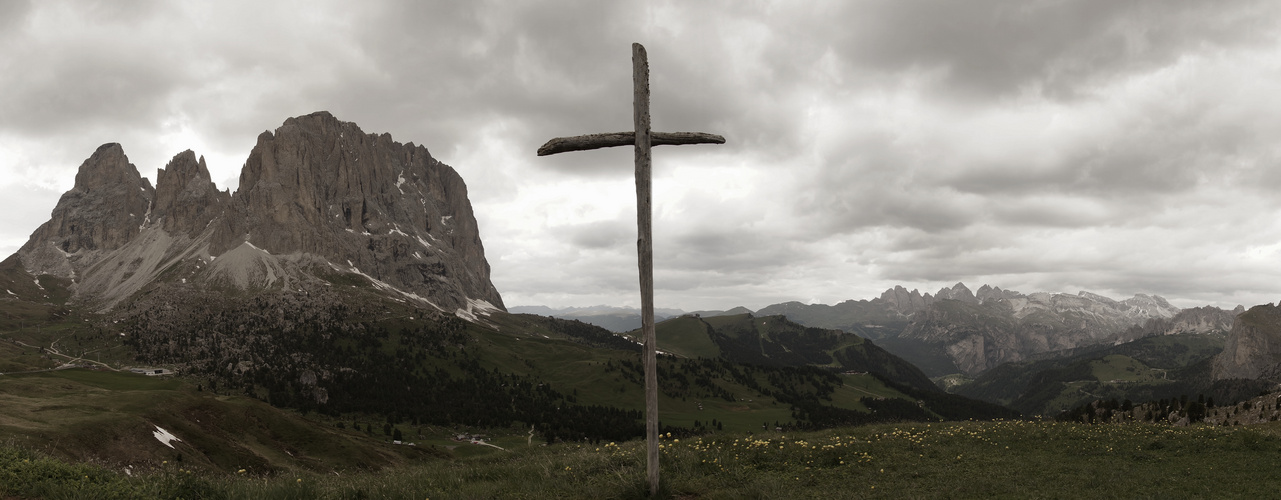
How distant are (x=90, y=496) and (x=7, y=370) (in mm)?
289454

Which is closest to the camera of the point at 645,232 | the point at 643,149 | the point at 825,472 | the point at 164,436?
the point at 645,232

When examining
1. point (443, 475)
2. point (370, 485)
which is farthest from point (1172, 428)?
point (370, 485)

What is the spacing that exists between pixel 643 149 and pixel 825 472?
43.3 ft

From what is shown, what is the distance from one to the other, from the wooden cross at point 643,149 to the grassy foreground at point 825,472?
3.41 metres

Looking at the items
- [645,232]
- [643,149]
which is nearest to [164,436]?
[645,232]

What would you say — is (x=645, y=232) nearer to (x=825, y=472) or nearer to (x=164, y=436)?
(x=825, y=472)

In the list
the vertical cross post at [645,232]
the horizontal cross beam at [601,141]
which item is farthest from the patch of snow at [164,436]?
the vertical cross post at [645,232]

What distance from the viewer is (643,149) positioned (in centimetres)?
1736

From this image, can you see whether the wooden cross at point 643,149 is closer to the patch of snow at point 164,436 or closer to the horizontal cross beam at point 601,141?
the horizontal cross beam at point 601,141

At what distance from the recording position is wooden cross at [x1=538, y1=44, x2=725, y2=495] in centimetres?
1675

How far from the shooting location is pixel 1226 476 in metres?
20.5

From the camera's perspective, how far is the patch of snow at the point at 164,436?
→ 71438 mm

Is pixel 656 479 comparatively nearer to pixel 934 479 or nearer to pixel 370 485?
pixel 370 485

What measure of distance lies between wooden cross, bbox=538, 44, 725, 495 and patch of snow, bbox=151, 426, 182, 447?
83.4 metres
